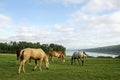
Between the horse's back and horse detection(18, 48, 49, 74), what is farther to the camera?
the horse's back

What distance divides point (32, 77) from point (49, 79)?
137 cm

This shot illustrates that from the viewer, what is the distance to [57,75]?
18.6 meters

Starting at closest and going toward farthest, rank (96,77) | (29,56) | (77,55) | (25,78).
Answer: (25,78), (96,77), (29,56), (77,55)

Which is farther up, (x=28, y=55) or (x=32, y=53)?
(x=32, y=53)

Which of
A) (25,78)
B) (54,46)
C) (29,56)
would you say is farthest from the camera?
(54,46)

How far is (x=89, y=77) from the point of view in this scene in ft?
59.7

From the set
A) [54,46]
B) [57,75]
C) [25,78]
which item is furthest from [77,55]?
[54,46]

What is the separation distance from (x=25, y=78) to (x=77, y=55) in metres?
15.9

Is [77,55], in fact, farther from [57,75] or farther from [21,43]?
[21,43]

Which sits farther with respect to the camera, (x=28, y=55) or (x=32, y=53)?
(x=32, y=53)

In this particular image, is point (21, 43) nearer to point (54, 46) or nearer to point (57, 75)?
point (54, 46)

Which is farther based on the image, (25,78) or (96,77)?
(96,77)

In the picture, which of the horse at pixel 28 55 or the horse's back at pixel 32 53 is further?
the horse's back at pixel 32 53

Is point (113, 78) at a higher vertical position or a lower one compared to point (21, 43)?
lower
